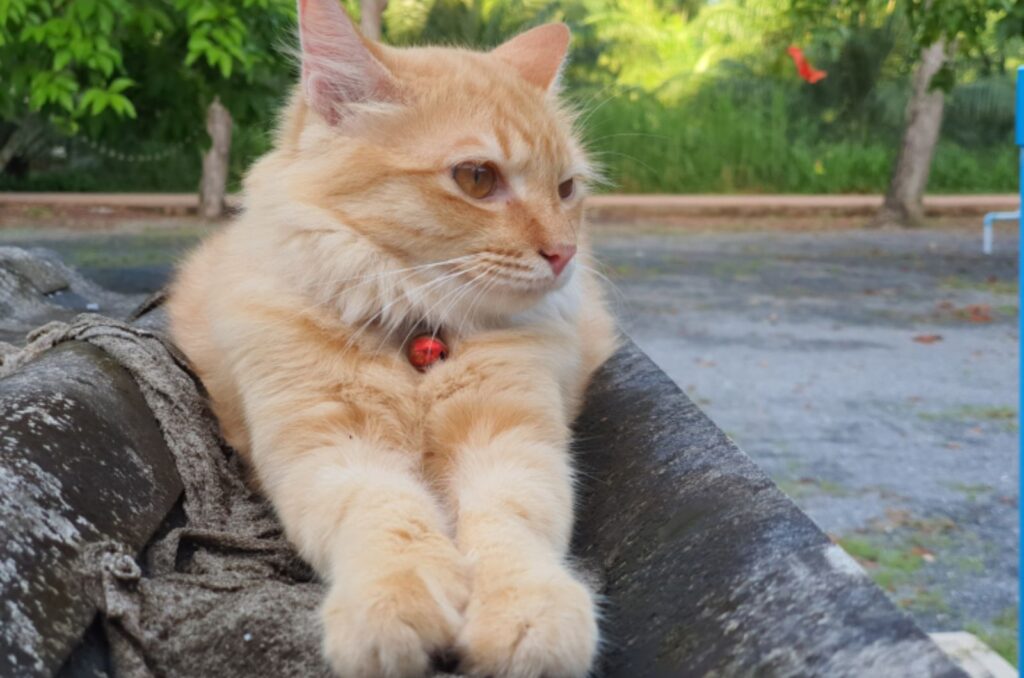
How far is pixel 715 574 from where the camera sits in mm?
1389

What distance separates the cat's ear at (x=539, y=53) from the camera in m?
2.29

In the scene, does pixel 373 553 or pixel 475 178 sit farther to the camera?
pixel 475 178

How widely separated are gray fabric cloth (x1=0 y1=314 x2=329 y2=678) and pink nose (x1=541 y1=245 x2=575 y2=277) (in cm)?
63

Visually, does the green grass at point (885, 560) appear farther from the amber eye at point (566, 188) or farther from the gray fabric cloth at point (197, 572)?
the gray fabric cloth at point (197, 572)

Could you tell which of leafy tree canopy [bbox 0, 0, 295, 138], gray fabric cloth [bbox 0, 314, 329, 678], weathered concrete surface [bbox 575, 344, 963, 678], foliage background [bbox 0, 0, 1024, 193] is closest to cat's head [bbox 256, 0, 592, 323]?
weathered concrete surface [bbox 575, 344, 963, 678]

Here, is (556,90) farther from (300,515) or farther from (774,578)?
(774,578)

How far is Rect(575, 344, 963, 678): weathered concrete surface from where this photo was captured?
1135 millimetres

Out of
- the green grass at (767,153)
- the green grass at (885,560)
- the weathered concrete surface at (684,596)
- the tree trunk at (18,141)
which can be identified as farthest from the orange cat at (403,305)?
the green grass at (767,153)

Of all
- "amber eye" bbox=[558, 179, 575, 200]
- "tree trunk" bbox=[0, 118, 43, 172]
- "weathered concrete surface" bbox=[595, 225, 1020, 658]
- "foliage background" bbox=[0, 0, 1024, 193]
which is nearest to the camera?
"amber eye" bbox=[558, 179, 575, 200]

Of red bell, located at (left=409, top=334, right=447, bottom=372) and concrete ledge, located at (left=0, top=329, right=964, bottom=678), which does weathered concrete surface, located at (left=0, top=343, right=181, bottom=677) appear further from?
red bell, located at (left=409, top=334, right=447, bottom=372)

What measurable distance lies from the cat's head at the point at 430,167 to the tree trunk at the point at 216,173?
10218mm

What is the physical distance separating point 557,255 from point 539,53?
2.31 feet

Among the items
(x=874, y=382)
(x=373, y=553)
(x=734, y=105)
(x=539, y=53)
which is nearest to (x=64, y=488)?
(x=373, y=553)

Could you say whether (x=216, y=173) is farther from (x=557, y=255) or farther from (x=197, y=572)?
(x=197, y=572)
